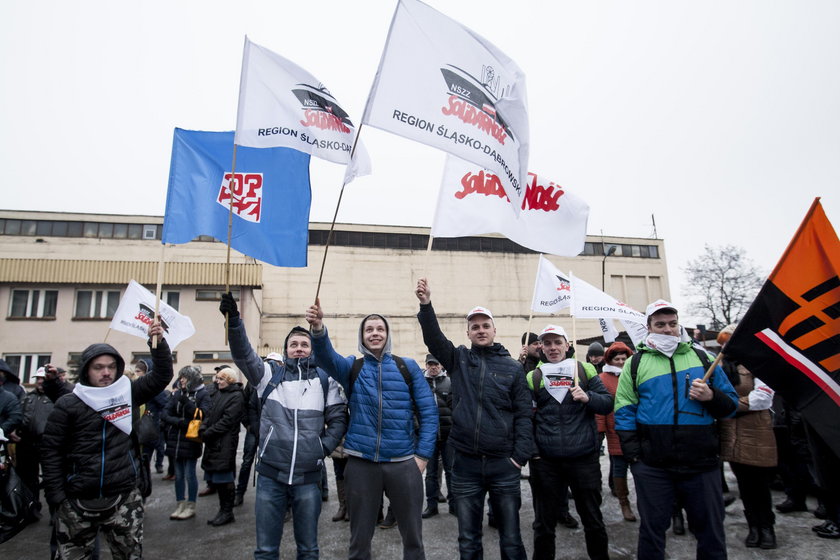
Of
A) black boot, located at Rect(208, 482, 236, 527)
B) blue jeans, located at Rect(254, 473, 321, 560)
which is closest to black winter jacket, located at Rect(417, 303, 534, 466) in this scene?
blue jeans, located at Rect(254, 473, 321, 560)

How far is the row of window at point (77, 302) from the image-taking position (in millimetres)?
27219

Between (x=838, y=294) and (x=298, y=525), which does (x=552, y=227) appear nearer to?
(x=838, y=294)

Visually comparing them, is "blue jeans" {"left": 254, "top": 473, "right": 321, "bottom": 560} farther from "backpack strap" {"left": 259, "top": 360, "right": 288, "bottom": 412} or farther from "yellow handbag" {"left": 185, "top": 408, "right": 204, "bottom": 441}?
"yellow handbag" {"left": 185, "top": 408, "right": 204, "bottom": 441}

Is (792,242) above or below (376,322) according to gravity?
above

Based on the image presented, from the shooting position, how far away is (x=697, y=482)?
144 inches

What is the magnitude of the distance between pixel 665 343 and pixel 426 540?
3.40 meters

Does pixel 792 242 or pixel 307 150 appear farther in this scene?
pixel 307 150

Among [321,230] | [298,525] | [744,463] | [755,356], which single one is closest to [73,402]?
[298,525]

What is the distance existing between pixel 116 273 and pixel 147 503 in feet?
79.8

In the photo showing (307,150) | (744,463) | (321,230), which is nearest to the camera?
(307,150)

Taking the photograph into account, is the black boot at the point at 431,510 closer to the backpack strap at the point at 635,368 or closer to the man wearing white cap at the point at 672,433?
the man wearing white cap at the point at 672,433

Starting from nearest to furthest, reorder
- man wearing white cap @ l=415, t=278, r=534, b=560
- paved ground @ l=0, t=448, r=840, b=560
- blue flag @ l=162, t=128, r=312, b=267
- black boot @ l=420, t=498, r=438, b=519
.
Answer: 1. man wearing white cap @ l=415, t=278, r=534, b=560
2. blue flag @ l=162, t=128, r=312, b=267
3. paved ground @ l=0, t=448, r=840, b=560
4. black boot @ l=420, t=498, r=438, b=519

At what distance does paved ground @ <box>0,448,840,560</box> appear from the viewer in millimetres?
4977

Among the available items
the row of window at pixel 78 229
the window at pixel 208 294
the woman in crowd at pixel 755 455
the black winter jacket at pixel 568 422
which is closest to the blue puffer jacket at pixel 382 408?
the black winter jacket at pixel 568 422
